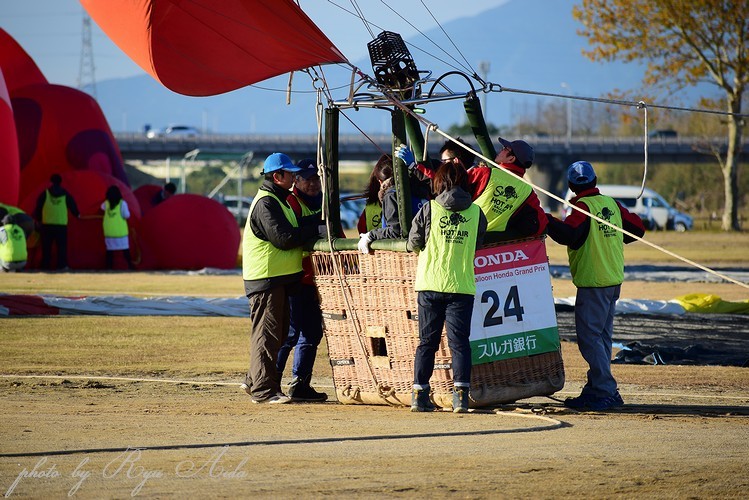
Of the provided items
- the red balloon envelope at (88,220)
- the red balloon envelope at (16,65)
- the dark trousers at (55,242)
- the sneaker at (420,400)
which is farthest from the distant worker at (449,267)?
the red balloon envelope at (16,65)

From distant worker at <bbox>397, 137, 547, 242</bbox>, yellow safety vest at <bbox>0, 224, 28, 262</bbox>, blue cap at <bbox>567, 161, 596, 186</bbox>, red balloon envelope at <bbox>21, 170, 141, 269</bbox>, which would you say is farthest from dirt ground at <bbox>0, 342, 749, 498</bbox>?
red balloon envelope at <bbox>21, 170, 141, 269</bbox>

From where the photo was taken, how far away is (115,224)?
2127 cm

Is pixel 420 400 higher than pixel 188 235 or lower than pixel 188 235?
lower

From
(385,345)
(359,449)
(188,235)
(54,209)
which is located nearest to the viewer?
(359,449)

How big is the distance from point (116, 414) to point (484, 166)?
2.92 meters

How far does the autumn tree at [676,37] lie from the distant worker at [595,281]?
29871 millimetres

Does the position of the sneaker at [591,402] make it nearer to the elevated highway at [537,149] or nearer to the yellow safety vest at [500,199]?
the yellow safety vest at [500,199]

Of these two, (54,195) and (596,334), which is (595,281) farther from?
(54,195)

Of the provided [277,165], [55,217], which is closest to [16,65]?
[55,217]

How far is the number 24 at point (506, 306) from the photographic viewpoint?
305 inches

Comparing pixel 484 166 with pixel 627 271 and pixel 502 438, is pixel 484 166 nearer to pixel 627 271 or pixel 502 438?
pixel 502 438

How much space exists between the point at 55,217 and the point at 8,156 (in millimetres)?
1333

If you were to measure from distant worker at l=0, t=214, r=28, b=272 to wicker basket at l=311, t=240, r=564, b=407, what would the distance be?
43.4 feet

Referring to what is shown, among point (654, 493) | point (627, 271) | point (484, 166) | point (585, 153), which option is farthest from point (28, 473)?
point (585, 153)
